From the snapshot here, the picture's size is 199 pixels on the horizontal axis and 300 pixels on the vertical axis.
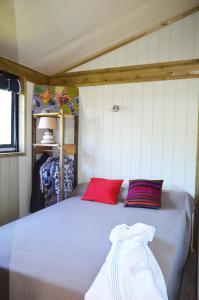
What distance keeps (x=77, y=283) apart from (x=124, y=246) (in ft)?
1.16

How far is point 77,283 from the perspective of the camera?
1.23 metres

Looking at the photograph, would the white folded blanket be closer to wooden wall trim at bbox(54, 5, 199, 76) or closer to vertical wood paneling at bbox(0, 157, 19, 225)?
vertical wood paneling at bbox(0, 157, 19, 225)

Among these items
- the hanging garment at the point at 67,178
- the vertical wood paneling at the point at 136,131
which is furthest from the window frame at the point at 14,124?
the vertical wood paneling at the point at 136,131

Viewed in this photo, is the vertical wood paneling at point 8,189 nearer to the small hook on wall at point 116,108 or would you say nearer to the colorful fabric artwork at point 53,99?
the colorful fabric artwork at point 53,99

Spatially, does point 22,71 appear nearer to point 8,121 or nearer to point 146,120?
point 8,121

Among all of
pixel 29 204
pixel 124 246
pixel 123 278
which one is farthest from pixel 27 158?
pixel 123 278

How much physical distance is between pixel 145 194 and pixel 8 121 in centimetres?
187

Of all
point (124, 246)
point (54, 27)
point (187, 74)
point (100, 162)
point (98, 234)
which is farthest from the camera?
point (100, 162)

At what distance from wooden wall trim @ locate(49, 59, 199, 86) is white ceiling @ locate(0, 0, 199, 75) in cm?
30

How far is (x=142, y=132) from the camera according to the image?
3041 mm

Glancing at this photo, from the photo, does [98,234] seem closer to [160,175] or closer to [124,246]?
[124,246]

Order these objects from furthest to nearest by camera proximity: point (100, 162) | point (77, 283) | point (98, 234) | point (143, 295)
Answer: point (100, 162)
point (98, 234)
point (77, 283)
point (143, 295)

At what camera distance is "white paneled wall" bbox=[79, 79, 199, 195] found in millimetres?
2832

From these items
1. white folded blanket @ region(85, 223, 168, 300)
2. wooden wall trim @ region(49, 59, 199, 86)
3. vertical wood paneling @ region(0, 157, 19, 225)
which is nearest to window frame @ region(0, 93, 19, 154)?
vertical wood paneling @ region(0, 157, 19, 225)
